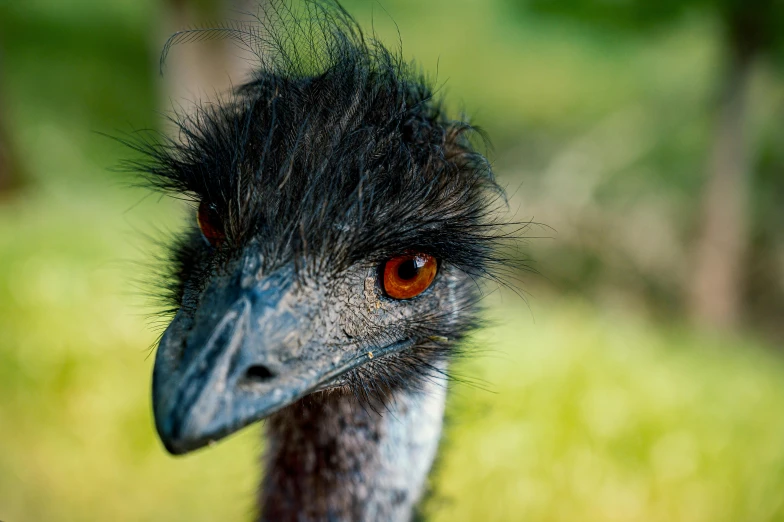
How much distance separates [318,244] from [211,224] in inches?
8.4

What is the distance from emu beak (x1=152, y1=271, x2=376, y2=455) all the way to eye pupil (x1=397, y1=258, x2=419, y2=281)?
0.17 metres

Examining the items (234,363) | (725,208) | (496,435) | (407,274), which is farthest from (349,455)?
(725,208)

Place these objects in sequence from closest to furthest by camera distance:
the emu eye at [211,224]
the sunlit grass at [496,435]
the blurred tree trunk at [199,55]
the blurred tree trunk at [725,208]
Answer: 1. the emu eye at [211,224]
2. the sunlit grass at [496,435]
3. the blurred tree trunk at [199,55]
4. the blurred tree trunk at [725,208]

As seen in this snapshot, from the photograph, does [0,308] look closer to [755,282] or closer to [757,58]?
[757,58]

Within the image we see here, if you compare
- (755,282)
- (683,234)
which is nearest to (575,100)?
(683,234)

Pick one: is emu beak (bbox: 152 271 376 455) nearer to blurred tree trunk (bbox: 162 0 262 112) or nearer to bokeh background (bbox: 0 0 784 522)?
bokeh background (bbox: 0 0 784 522)

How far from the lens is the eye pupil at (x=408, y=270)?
4.04 feet

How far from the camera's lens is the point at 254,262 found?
1.11 metres

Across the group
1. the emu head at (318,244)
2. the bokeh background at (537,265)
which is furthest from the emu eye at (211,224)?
the bokeh background at (537,265)

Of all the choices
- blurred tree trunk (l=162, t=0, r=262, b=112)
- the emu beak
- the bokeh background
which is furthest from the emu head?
blurred tree trunk (l=162, t=0, r=262, b=112)

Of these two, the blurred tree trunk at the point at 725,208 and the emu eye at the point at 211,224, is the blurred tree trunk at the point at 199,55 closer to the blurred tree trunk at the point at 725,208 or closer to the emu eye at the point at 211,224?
the emu eye at the point at 211,224

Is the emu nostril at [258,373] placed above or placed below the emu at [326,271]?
below

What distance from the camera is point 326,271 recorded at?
1145 mm

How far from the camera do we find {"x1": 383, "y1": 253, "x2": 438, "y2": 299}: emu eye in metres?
1.22
